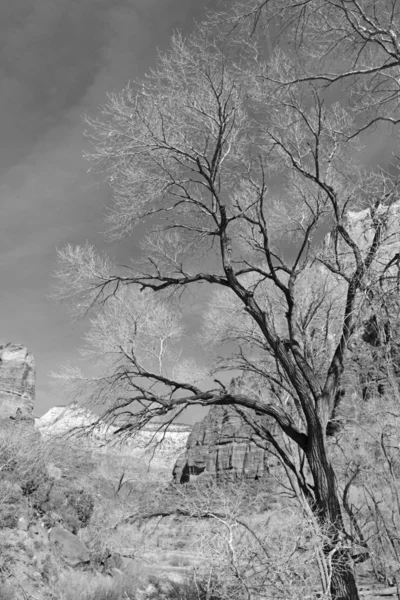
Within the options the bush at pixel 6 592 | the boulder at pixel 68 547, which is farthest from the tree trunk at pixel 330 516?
the boulder at pixel 68 547

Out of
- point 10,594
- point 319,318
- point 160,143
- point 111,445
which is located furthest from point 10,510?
point 160,143

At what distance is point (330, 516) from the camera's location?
235 inches

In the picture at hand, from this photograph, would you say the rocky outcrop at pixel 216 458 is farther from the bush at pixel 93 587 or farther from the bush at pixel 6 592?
the bush at pixel 6 592

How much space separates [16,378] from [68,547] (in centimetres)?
10907

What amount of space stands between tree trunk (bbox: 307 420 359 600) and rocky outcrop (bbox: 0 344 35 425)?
110089mm

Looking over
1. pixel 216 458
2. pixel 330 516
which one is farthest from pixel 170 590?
pixel 216 458

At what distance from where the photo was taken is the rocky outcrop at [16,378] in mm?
109062

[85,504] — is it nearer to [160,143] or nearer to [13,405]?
[160,143]

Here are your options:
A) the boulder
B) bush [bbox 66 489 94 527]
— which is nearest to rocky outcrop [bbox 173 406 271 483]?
bush [bbox 66 489 94 527]

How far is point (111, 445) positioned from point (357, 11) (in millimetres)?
6519

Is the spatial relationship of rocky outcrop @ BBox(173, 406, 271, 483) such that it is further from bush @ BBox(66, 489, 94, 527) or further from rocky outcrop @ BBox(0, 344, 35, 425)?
bush @ BBox(66, 489, 94, 527)

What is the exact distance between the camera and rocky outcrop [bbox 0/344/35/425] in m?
109

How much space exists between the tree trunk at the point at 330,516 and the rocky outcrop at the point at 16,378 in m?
110

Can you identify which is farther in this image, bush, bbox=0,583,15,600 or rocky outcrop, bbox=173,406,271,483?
rocky outcrop, bbox=173,406,271,483
